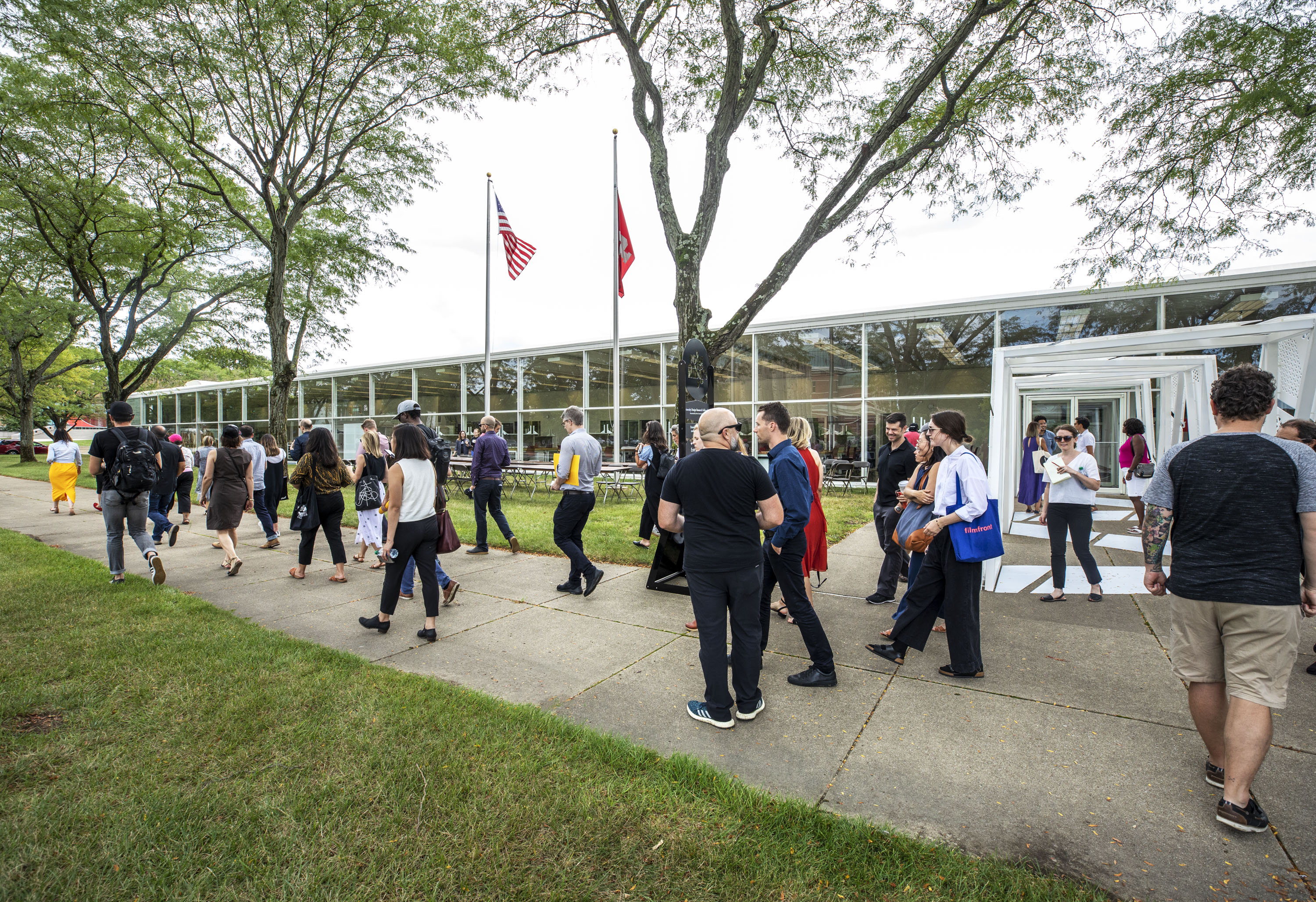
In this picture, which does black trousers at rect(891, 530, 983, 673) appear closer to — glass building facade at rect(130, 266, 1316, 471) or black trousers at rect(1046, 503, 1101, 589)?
black trousers at rect(1046, 503, 1101, 589)

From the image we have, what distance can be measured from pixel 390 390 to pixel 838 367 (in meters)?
Answer: 19.0

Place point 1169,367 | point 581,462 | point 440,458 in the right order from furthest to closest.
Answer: point 1169,367 → point 440,458 → point 581,462

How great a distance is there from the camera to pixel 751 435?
1786cm

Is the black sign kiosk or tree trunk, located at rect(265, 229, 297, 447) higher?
tree trunk, located at rect(265, 229, 297, 447)

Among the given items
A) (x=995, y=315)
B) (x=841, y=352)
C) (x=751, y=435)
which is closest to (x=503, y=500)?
(x=751, y=435)

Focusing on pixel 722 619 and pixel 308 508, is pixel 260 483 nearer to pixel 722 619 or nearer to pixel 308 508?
pixel 308 508

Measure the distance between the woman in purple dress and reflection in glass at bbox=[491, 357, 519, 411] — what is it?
631 inches

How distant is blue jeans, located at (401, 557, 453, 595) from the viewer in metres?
5.65

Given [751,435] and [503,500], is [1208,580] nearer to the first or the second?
[503,500]

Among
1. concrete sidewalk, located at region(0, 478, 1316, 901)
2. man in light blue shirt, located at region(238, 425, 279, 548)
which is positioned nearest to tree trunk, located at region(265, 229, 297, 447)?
man in light blue shirt, located at region(238, 425, 279, 548)

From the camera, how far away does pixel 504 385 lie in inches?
845

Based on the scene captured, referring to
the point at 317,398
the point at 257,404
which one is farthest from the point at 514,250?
the point at 257,404

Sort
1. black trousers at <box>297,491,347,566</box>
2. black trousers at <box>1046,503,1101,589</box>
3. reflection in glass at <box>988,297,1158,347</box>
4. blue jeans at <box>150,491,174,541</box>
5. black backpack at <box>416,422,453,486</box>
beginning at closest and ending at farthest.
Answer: black trousers at <box>1046,503,1101,589</box>, black trousers at <box>297,491,347,566</box>, black backpack at <box>416,422,453,486</box>, blue jeans at <box>150,491,174,541</box>, reflection in glass at <box>988,297,1158,347</box>

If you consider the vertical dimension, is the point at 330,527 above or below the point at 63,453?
below
